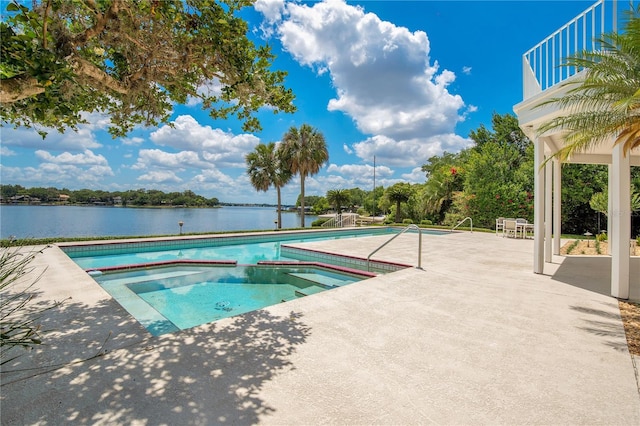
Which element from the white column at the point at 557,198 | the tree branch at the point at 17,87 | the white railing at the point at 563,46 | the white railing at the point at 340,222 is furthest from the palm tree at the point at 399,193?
the tree branch at the point at 17,87

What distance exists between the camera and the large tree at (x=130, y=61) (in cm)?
232

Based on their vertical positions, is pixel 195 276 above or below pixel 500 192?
below

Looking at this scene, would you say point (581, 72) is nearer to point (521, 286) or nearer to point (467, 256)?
point (521, 286)

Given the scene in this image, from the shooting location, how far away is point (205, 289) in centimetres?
674

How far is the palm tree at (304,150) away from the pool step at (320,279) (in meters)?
12.2

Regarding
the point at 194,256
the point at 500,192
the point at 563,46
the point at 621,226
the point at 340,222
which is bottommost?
the point at 194,256

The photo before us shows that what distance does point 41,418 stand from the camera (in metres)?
1.80

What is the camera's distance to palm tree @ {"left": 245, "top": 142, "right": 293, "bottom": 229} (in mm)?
20797

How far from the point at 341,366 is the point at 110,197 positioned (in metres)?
48.3

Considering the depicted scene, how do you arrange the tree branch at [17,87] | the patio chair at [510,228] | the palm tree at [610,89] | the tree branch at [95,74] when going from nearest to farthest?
the tree branch at [17,87], the tree branch at [95,74], the palm tree at [610,89], the patio chair at [510,228]

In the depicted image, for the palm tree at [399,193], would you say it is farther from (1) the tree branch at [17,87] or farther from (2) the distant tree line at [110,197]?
(2) the distant tree line at [110,197]

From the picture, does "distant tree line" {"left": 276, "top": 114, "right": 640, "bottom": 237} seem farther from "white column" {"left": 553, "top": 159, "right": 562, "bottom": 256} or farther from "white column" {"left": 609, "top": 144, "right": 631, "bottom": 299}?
"white column" {"left": 609, "top": 144, "right": 631, "bottom": 299}

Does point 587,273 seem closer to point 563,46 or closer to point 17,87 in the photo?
point 563,46

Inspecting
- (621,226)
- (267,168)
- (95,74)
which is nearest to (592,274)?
(621,226)
